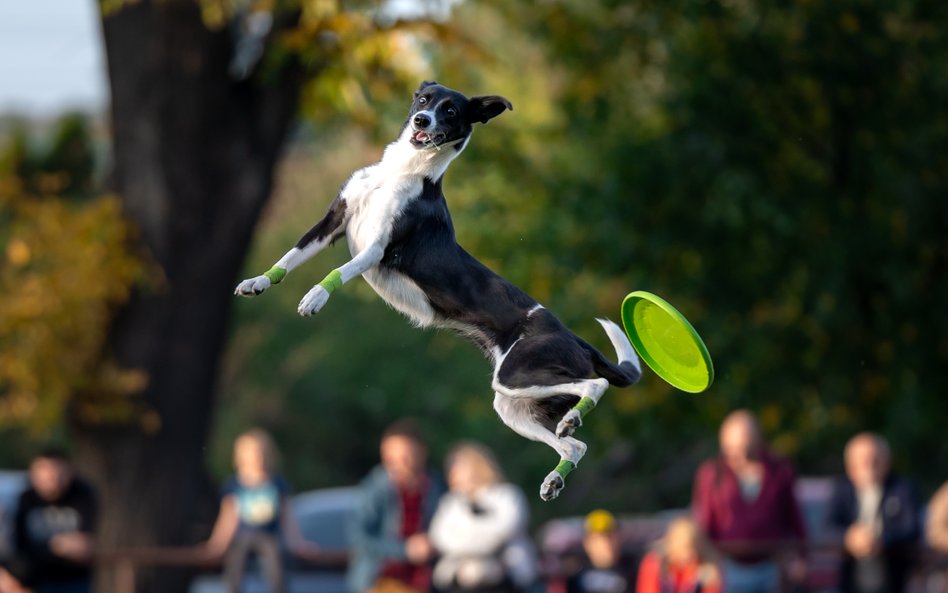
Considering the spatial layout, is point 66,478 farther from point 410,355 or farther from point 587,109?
point 410,355

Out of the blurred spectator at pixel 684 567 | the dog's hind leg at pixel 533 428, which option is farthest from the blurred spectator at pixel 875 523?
the dog's hind leg at pixel 533 428

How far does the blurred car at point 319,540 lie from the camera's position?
14.1 meters

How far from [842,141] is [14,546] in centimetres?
798

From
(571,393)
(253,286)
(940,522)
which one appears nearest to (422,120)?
(253,286)

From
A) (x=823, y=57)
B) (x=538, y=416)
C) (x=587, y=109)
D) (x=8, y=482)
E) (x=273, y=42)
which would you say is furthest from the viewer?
(x=8, y=482)

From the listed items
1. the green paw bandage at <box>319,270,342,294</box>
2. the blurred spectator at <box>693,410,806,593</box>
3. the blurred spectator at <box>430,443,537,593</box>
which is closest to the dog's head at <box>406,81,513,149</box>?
the green paw bandage at <box>319,270,342,294</box>

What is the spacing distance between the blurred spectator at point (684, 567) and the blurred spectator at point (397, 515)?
1.56 meters

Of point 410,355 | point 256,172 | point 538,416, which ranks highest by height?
point 538,416

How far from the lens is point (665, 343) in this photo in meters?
4.74

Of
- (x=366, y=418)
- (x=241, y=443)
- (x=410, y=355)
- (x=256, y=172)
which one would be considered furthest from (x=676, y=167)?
(x=366, y=418)

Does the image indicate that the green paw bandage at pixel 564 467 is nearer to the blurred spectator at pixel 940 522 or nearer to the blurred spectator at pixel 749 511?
the blurred spectator at pixel 749 511

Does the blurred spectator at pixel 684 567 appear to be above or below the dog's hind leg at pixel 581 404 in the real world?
below

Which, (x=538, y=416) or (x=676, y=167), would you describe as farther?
(x=676, y=167)

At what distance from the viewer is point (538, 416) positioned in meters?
4.54
